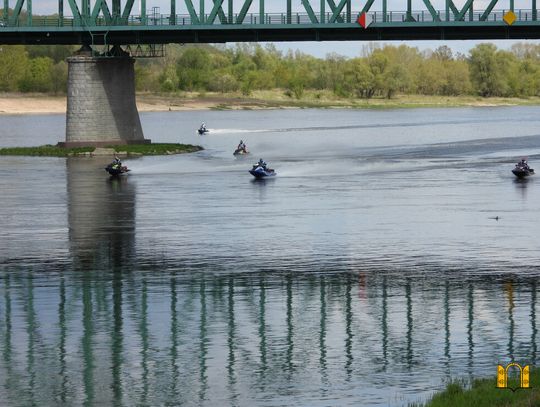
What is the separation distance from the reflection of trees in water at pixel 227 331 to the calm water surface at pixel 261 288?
0.10 m

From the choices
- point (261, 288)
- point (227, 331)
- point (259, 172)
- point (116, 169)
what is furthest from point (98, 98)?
point (227, 331)

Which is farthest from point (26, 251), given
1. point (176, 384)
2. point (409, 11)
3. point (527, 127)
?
point (527, 127)

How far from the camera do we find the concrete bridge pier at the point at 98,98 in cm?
12125

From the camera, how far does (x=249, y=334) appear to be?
3944 cm

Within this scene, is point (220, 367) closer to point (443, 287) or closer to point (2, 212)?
point (443, 287)

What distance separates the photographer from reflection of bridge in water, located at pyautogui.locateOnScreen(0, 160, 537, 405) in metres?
33.8

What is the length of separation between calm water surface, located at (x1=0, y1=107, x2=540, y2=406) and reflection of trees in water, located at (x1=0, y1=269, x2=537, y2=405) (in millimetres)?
96

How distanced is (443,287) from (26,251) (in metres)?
20.1

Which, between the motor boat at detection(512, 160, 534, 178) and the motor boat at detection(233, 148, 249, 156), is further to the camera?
the motor boat at detection(233, 148, 249, 156)

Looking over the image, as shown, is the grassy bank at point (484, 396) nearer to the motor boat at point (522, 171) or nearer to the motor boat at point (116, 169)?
the motor boat at point (522, 171)

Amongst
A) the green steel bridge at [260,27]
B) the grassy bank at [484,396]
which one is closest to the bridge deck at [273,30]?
the green steel bridge at [260,27]

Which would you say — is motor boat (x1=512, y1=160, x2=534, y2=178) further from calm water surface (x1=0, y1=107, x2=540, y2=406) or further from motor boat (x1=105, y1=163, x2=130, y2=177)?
motor boat (x1=105, y1=163, x2=130, y2=177)

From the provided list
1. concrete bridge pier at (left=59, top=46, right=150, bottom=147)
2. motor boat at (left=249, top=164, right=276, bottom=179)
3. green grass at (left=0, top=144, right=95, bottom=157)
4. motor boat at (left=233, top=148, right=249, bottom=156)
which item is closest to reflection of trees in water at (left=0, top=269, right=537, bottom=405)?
motor boat at (left=249, top=164, right=276, bottom=179)

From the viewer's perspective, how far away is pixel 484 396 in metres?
30.4
